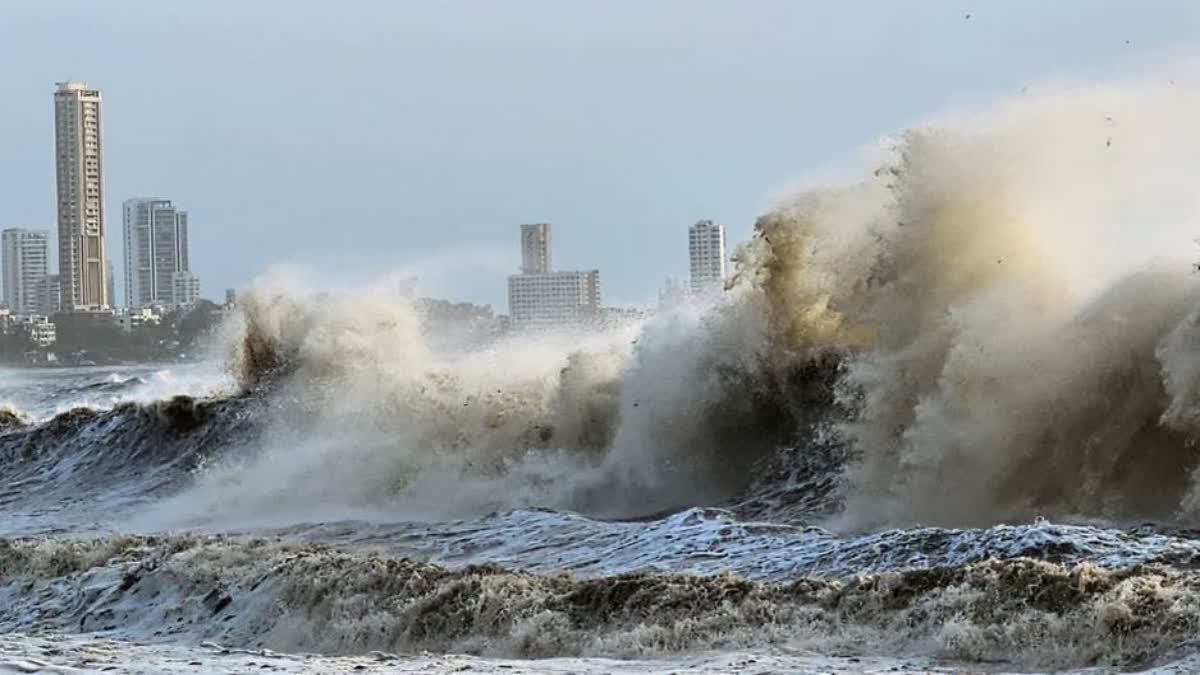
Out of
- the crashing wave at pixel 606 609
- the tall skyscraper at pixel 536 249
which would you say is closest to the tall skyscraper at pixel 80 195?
the tall skyscraper at pixel 536 249

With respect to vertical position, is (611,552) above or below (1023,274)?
below

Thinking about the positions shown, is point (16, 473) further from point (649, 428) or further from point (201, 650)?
point (201, 650)

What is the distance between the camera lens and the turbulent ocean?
10023 mm

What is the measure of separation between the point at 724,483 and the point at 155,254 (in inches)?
6868

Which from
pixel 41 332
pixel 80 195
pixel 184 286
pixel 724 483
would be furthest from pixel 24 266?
pixel 724 483

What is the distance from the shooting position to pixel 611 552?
13.7m

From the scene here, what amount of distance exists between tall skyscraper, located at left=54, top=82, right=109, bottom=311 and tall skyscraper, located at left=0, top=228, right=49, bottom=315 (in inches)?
254

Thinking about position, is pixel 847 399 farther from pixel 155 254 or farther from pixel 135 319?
pixel 155 254

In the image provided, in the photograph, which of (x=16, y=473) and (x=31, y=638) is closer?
(x=31, y=638)

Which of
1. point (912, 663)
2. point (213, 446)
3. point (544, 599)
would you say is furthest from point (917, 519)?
point (213, 446)

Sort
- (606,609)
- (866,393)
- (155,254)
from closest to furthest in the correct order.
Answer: (606,609), (866,393), (155,254)

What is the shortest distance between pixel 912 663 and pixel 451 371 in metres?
16.6

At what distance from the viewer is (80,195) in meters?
181

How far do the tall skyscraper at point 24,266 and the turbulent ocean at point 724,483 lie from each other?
529 feet
